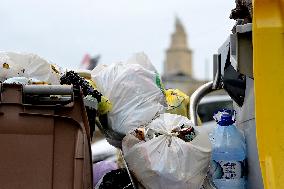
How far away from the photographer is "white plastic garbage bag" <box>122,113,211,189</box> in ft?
6.98

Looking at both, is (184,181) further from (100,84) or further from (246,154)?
(100,84)

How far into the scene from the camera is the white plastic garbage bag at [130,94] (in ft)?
8.02

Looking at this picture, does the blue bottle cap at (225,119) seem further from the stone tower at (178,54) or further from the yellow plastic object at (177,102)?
the stone tower at (178,54)

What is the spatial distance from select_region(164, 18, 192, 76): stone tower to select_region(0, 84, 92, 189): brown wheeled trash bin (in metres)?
59.2

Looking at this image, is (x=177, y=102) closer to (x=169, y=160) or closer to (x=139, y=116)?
(x=139, y=116)

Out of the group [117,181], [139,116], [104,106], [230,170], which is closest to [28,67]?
[104,106]

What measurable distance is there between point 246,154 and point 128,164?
503 mm

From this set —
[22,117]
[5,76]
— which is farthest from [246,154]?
[5,76]

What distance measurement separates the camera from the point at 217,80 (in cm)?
267

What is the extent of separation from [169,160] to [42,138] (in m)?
0.54

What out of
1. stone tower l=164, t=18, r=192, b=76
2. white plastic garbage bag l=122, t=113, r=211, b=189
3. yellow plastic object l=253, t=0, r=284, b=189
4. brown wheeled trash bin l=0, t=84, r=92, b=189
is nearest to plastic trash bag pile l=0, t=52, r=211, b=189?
white plastic garbage bag l=122, t=113, r=211, b=189

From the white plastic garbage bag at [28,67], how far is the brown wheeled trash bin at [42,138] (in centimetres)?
46

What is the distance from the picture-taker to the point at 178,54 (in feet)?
214

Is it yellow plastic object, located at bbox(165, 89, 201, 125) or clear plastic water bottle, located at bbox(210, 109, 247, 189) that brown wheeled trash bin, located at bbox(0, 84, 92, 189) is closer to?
clear plastic water bottle, located at bbox(210, 109, 247, 189)
